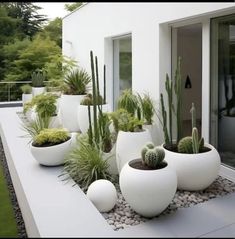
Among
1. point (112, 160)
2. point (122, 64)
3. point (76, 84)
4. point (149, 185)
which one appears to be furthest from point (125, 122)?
point (122, 64)

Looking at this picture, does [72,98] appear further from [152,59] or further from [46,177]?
[46,177]

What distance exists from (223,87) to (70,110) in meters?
4.35

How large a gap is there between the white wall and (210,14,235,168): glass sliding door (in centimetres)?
21

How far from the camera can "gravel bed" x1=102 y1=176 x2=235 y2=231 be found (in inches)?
167

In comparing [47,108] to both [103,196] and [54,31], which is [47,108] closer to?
[103,196]

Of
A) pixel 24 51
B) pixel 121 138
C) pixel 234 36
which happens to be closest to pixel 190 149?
pixel 121 138

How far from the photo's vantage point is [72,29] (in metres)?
14.8

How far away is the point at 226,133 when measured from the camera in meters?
6.08

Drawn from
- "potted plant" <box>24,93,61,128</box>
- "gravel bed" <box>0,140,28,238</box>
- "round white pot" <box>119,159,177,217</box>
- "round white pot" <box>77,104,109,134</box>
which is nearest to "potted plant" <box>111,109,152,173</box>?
"round white pot" <box>119,159,177,217</box>

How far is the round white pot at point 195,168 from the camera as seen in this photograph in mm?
4898

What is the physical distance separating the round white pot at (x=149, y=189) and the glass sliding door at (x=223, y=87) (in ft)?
7.26

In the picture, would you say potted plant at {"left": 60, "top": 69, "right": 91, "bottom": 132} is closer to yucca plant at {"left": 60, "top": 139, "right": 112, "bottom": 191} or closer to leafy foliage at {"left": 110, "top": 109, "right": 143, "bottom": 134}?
leafy foliage at {"left": 110, "top": 109, "right": 143, "bottom": 134}

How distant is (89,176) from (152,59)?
11.1 ft

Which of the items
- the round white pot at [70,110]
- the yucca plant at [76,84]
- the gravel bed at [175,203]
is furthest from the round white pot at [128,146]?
the yucca plant at [76,84]
